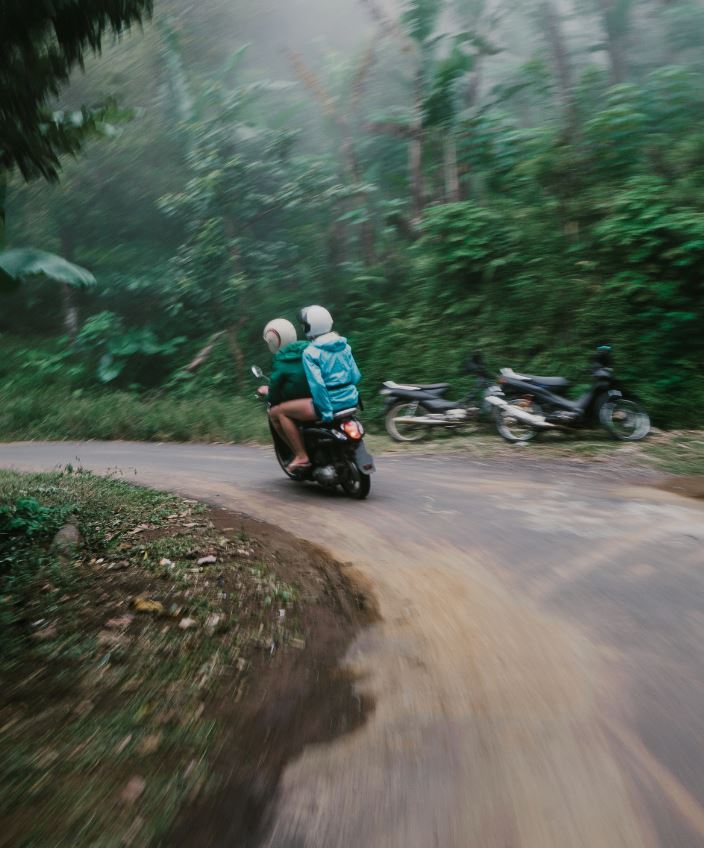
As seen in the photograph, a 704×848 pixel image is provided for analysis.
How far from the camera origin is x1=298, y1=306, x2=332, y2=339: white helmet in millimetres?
6711

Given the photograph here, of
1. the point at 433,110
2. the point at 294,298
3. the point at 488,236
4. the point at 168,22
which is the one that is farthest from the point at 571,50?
the point at 168,22

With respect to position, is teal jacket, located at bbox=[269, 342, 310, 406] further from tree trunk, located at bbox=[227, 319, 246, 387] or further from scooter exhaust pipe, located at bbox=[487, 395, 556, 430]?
tree trunk, located at bbox=[227, 319, 246, 387]

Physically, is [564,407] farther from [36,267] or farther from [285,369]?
[36,267]

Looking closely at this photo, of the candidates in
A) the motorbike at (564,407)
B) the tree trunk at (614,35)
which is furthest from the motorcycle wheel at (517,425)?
the tree trunk at (614,35)

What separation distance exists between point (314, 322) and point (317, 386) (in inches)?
24.9

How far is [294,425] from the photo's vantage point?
23.4 feet

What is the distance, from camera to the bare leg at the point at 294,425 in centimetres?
696

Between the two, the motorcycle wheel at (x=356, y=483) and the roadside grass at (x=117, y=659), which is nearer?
the roadside grass at (x=117, y=659)

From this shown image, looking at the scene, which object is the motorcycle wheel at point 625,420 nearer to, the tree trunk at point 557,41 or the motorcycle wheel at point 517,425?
the motorcycle wheel at point 517,425

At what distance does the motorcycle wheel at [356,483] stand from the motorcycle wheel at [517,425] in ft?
12.5

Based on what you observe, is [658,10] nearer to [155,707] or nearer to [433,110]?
[433,110]

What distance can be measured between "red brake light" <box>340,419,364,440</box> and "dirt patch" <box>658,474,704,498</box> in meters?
2.94

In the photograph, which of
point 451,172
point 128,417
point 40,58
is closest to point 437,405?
point 451,172

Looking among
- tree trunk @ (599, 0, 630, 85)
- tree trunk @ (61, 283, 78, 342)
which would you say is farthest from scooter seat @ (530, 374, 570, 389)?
tree trunk @ (61, 283, 78, 342)
